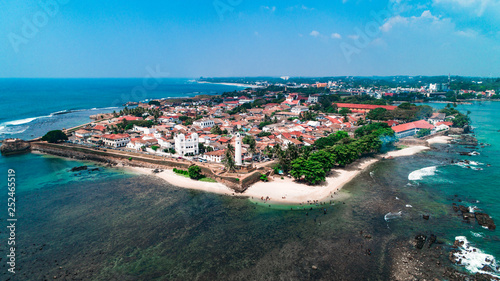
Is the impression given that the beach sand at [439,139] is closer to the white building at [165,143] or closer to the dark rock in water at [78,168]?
the white building at [165,143]

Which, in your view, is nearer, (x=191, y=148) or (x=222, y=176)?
(x=222, y=176)

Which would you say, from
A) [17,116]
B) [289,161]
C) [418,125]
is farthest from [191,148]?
[17,116]

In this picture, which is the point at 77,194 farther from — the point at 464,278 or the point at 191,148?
the point at 464,278

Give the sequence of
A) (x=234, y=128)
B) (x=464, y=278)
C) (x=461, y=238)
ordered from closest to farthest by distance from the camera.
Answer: (x=464, y=278) → (x=461, y=238) → (x=234, y=128)

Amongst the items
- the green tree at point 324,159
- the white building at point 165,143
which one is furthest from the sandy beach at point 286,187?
the white building at point 165,143

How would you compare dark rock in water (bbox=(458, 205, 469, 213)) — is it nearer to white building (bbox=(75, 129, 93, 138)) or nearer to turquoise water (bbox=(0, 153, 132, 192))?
turquoise water (bbox=(0, 153, 132, 192))

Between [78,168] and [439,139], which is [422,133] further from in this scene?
[78,168]

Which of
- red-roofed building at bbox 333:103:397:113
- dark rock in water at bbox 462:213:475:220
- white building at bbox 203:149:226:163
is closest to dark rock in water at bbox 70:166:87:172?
white building at bbox 203:149:226:163
